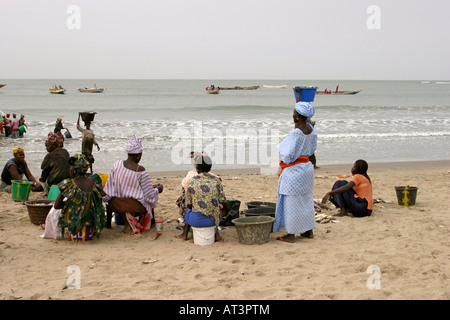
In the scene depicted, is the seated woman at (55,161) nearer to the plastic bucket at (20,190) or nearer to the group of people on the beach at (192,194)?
the plastic bucket at (20,190)

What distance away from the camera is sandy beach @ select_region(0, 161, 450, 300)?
3750mm

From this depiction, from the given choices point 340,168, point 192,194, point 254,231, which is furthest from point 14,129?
point 254,231

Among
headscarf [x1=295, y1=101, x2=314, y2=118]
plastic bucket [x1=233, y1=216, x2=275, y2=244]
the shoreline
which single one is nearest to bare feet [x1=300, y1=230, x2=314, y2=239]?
plastic bucket [x1=233, y1=216, x2=275, y2=244]

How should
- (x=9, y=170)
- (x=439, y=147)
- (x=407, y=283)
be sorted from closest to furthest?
(x=407, y=283)
(x=9, y=170)
(x=439, y=147)

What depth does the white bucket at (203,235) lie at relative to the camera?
5070 mm

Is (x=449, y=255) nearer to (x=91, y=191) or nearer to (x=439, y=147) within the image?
(x=91, y=191)

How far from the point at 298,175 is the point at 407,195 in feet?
8.83

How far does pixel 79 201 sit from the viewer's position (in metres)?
5.09

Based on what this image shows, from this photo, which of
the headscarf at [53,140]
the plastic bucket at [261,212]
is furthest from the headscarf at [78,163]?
the plastic bucket at [261,212]

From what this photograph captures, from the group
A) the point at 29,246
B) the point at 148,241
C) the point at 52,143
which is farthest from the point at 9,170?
the point at 148,241

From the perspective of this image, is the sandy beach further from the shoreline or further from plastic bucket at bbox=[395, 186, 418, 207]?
the shoreline

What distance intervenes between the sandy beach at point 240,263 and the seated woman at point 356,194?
0.16m

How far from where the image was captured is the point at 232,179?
31.2 feet
